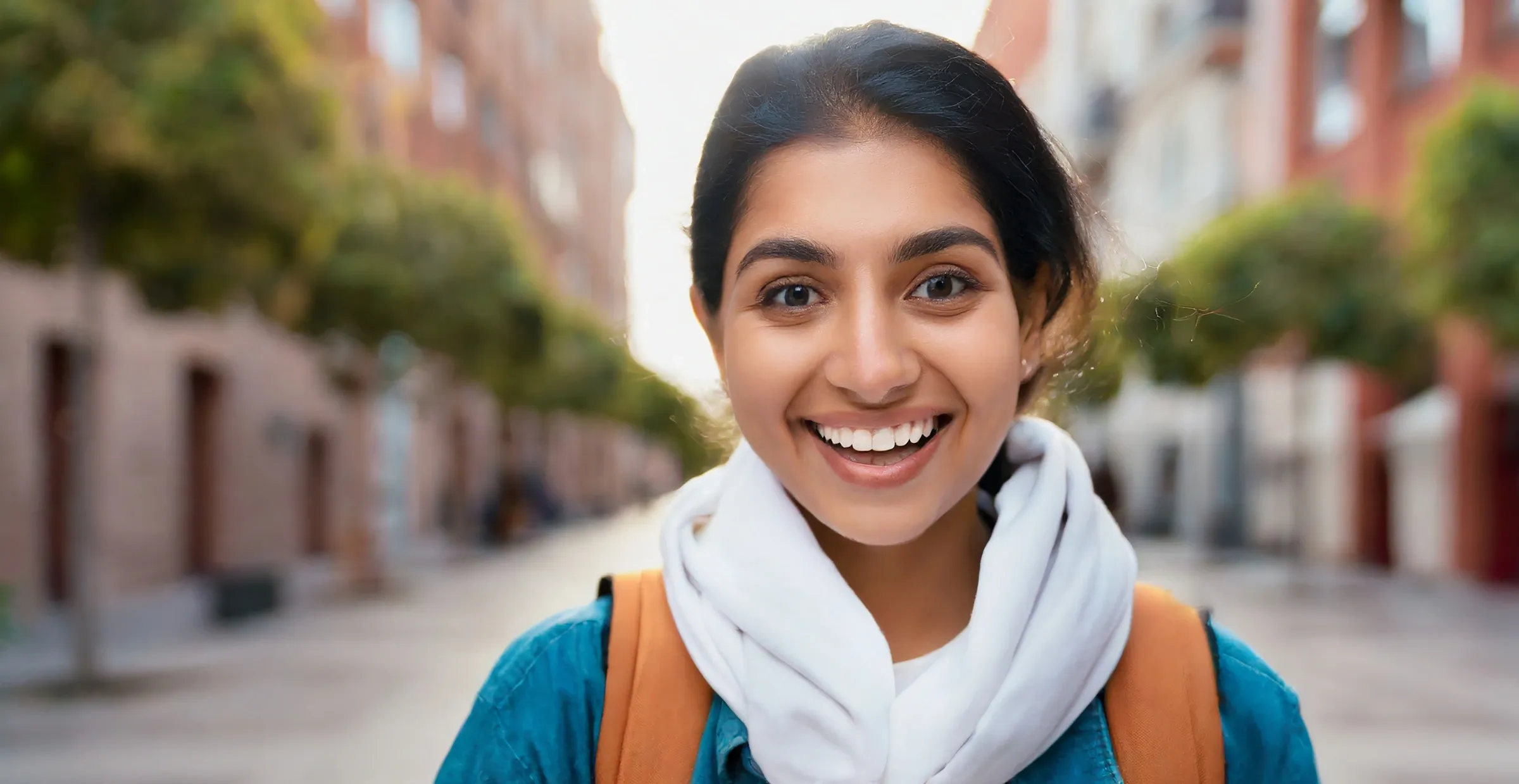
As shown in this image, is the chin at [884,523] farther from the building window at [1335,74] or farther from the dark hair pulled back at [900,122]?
the building window at [1335,74]

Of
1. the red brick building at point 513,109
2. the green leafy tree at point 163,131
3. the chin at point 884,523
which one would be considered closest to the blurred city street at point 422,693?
the green leafy tree at point 163,131

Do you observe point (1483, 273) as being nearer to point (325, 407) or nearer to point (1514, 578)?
point (1514, 578)

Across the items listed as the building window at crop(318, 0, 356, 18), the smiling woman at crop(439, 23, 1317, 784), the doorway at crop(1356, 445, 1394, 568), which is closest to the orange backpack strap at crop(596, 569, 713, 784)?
the smiling woman at crop(439, 23, 1317, 784)

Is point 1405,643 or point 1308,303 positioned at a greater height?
point 1308,303

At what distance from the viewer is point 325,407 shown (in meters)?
25.0

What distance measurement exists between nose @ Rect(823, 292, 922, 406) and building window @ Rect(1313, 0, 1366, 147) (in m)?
23.0

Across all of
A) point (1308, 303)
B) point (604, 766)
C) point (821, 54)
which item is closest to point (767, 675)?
point (604, 766)

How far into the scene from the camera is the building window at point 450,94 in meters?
32.2

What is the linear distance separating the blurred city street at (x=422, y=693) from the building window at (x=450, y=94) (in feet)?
59.9

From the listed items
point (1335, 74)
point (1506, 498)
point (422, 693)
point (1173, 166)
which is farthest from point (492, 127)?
point (422, 693)

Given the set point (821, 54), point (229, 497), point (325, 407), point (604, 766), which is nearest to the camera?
point (604, 766)

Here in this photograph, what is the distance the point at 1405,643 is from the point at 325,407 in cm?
1878

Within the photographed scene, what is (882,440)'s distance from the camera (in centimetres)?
166

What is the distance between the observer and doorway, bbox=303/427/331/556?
24688mm
